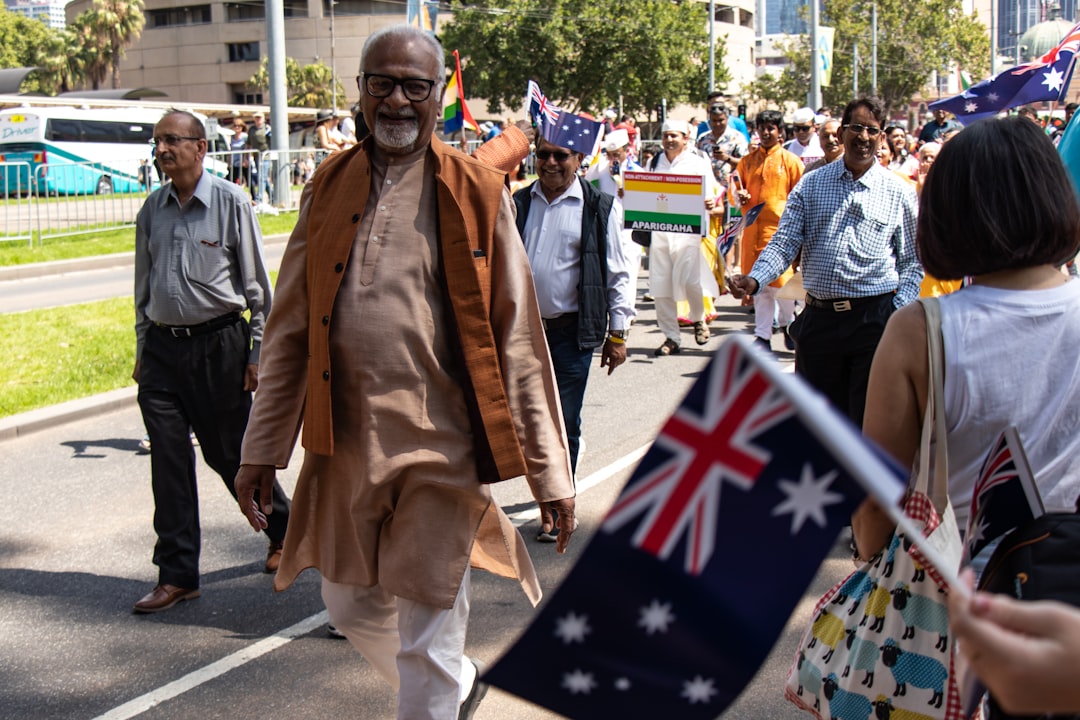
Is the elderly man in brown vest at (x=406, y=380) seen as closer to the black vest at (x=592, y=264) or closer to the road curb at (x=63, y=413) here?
the black vest at (x=592, y=264)

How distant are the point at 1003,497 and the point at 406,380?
1.69 m

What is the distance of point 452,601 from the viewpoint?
344 centimetres

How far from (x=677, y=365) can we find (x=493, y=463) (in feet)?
24.1

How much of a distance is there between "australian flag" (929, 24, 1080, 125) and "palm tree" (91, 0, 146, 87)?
75.1 meters

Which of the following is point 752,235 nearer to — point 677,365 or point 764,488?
point 677,365

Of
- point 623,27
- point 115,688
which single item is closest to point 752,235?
point 115,688

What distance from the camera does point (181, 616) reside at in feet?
17.0

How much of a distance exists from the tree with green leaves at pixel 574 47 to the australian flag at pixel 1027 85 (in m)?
51.3

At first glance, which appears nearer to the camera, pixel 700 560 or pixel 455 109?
pixel 700 560

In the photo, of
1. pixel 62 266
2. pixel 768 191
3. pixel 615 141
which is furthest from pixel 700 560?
pixel 62 266

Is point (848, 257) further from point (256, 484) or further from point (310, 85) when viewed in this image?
point (310, 85)

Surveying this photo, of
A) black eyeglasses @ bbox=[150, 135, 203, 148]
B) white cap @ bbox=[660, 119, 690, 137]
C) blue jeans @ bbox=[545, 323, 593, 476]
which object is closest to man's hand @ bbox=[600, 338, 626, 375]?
blue jeans @ bbox=[545, 323, 593, 476]

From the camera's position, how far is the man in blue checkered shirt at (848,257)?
560 centimetres

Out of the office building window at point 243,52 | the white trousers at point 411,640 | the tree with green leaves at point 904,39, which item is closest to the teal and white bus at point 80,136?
the white trousers at point 411,640
